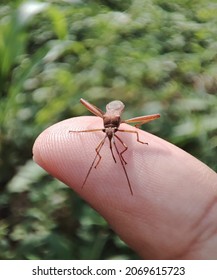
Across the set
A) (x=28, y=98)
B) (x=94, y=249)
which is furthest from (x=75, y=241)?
(x=28, y=98)

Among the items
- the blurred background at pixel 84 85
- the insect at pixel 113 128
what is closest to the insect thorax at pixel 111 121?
the insect at pixel 113 128

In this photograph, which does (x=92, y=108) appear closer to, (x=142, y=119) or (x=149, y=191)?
(x=142, y=119)

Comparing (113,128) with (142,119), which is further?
(142,119)

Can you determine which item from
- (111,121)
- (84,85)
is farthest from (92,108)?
(84,85)

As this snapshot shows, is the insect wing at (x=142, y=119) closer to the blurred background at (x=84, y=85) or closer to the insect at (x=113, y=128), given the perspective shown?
the insect at (x=113, y=128)

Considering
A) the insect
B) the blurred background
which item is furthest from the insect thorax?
the blurred background

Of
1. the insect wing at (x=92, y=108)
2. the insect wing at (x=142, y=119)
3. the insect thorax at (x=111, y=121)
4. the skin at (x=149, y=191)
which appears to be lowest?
the skin at (x=149, y=191)
